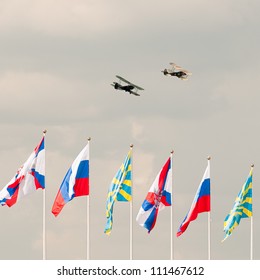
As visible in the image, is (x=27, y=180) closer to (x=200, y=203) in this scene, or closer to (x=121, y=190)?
(x=121, y=190)

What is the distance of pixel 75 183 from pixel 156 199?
837 cm

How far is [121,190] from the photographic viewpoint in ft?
479

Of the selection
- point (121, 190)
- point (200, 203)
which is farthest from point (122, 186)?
point (200, 203)

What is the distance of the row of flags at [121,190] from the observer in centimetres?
14150

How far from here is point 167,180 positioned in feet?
487

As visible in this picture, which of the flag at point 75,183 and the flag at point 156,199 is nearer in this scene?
the flag at point 75,183

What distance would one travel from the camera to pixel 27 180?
142m

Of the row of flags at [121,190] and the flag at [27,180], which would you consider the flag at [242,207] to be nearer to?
the row of flags at [121,190]

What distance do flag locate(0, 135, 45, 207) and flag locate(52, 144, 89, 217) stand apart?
2222mm

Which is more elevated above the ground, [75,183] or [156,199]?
[75,183]

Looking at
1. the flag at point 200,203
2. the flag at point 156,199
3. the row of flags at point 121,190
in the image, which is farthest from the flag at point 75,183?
the flag at point 200,203

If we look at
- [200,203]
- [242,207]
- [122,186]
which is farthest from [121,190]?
[242,207]

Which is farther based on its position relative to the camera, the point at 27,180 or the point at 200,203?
the point at 200,203
